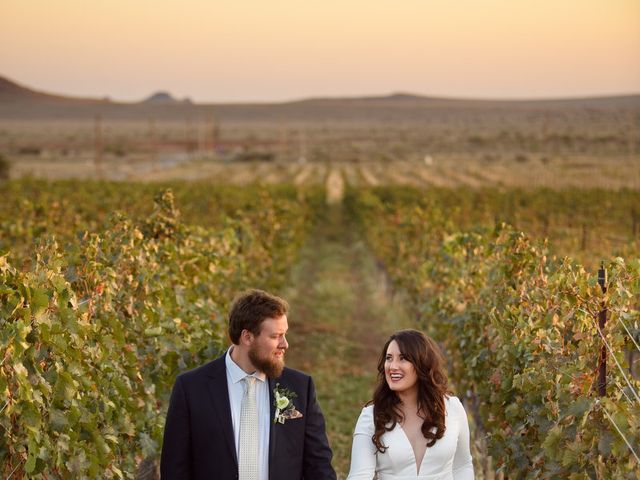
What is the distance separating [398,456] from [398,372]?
0.30 m

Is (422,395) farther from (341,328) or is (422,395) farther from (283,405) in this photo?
(341,328)

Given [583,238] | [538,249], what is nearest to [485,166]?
[583,238]

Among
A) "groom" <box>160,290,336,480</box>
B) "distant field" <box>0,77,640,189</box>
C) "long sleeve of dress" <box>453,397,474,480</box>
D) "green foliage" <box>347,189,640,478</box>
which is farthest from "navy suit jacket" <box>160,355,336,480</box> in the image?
"distant field" <box>0,77,640,189</box>

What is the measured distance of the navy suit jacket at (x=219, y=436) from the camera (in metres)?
3.78

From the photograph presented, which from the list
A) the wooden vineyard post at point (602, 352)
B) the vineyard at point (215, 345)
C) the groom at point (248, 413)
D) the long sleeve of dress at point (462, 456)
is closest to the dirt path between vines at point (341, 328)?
the vineyard at point (215, 345)

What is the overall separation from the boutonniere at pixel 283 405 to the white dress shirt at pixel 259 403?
53 mm

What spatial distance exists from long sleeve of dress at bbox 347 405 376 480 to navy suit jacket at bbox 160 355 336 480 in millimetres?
214

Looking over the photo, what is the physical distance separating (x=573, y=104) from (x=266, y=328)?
15312 centimetres

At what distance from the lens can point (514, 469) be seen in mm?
5410

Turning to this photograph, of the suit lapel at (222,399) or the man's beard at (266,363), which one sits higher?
the man's beard at (266,363)

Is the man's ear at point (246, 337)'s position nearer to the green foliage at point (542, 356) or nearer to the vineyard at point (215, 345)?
the vineyard at point (215, 345)

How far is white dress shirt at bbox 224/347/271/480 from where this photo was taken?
150 inches

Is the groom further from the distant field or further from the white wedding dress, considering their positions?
the distant field

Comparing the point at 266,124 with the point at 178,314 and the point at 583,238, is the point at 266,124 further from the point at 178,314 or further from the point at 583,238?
the point at 178,314
